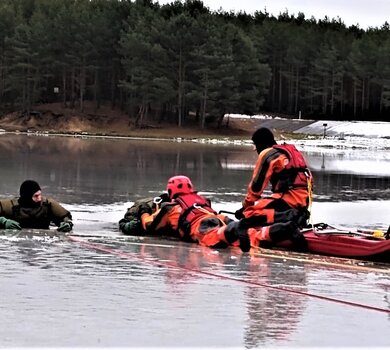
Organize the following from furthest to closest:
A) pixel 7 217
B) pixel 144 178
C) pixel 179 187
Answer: pixel 144 178
pixel 7 217
pixel 179 187

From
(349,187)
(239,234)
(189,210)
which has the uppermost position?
(189,210)

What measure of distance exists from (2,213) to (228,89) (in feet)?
200

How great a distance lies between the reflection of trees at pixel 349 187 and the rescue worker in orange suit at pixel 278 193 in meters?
8.47

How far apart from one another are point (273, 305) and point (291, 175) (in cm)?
359

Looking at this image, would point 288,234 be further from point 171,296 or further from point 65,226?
point 171,296

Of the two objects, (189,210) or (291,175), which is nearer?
(291,175)

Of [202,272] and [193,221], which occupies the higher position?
[193,221]

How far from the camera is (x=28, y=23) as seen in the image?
88.2 m

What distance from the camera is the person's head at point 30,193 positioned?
32.8ft

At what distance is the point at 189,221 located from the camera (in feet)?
33.2

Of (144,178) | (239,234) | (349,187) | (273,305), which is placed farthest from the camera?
(144,178)

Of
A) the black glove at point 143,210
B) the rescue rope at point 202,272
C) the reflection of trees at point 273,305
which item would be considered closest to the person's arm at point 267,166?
the reflection of trees at point 273,305

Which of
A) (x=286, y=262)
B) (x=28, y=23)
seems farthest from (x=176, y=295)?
(x=28, y=23)

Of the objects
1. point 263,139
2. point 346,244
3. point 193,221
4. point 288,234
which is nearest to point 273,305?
point 346,244
